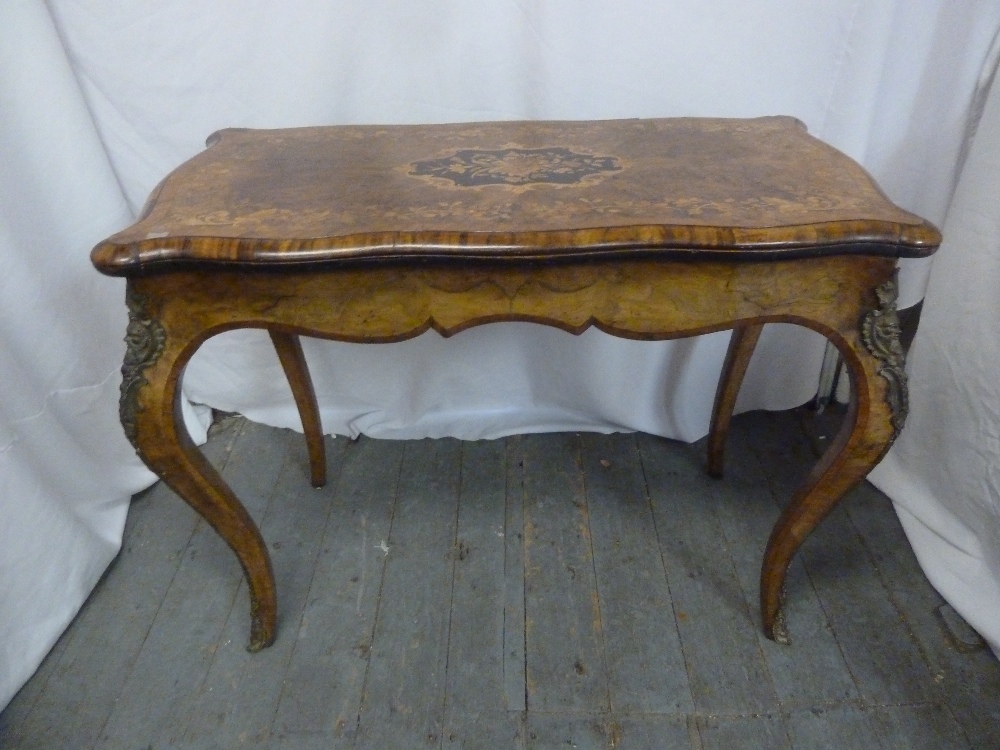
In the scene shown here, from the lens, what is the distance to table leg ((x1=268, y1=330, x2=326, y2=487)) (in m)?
1.20

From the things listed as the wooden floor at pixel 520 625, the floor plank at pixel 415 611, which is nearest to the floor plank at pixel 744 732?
the wooden floor at pixel 520 625

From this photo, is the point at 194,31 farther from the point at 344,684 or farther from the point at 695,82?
the point at 344,684

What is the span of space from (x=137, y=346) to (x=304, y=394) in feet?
1.69

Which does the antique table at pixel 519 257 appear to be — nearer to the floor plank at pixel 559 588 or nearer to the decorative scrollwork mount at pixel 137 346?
the decorative scrollwork mount at pixel 137 346

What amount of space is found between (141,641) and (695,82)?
55.7 inches

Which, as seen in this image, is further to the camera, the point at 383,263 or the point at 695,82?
the point at 695,82

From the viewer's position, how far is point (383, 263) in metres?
0.70

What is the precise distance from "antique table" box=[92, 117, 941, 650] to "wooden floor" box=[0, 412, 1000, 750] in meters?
0.33

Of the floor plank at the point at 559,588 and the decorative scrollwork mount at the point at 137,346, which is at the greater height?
the decorative scrollwork mount at the point at 137,346

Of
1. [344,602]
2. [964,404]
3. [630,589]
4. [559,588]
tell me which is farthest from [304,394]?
[964,404]

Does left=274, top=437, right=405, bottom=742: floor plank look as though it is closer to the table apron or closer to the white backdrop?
the white backdrop

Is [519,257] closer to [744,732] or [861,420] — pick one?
[861,420]

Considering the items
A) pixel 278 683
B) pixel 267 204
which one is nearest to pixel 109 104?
pixel 267 204

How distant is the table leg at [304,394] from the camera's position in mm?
1202
